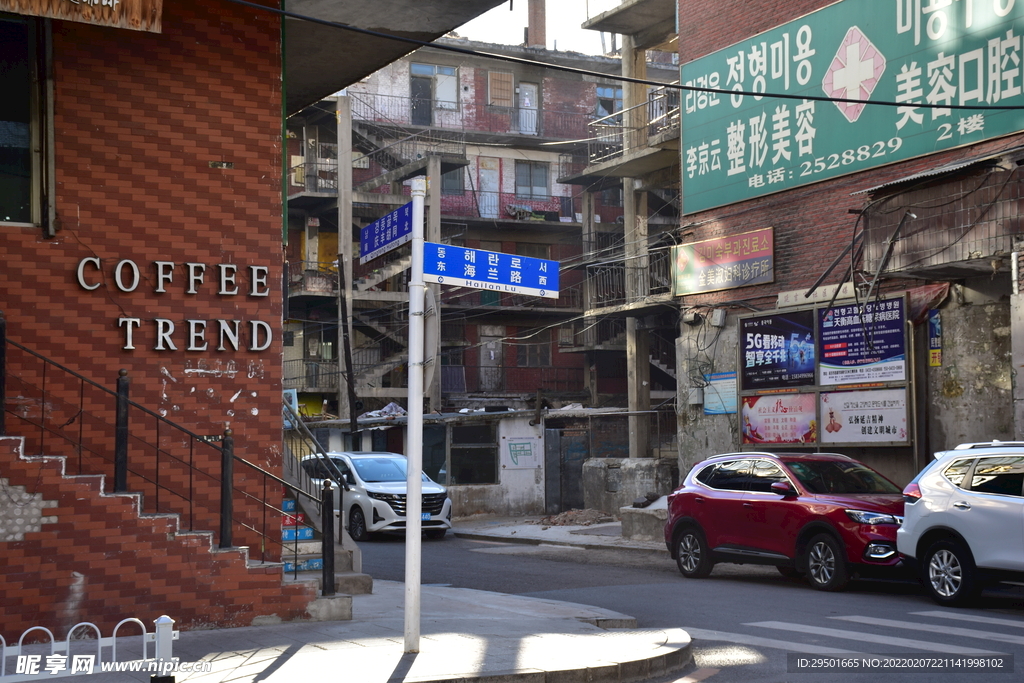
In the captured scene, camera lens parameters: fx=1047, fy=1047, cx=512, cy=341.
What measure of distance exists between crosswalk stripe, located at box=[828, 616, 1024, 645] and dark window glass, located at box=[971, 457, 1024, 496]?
1.79 meters

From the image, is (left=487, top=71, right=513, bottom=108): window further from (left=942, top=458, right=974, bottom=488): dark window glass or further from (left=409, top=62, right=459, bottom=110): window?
(left=942, top=458, right=974, bottom=488): dark window glass

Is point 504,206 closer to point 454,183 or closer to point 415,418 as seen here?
point 454,183

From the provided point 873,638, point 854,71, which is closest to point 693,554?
point 873,638

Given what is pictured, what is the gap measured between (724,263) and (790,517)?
1005 centimetres

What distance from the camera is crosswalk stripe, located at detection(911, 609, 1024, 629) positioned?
10070mm

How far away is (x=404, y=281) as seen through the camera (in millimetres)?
39625

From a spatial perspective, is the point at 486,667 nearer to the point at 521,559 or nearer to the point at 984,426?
the point at 521,559

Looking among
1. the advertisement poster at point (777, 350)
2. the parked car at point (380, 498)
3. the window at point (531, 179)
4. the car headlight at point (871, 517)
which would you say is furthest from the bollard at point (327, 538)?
the window at point (531, 179)

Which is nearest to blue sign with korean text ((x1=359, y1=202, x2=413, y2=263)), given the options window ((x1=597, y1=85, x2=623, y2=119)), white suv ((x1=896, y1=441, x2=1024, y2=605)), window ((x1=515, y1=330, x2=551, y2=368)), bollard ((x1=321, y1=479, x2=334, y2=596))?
bollard ((x1=321, y1=479, x2=334, y2=596))

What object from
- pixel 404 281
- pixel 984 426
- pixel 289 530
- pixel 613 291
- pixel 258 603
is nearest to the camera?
pixel 258 603

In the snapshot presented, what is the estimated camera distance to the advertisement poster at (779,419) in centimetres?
2027

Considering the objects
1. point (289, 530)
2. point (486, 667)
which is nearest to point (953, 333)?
point (289, 530)

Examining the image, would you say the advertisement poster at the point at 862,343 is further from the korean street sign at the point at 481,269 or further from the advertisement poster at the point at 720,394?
the korean street sign at the point at 481,269

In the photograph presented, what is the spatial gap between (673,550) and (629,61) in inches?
743
